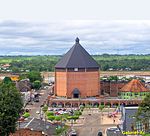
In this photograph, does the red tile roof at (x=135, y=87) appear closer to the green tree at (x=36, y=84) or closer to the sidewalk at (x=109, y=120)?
the sidewalk at (x=109, y=120)

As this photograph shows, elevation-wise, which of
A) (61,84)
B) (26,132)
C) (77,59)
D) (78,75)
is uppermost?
(77,59)

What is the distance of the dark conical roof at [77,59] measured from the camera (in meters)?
77.4

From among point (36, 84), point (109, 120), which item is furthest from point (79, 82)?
point (109, 120)

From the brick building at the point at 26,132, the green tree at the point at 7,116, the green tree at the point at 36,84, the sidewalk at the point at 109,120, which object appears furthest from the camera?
the green tree at the point at 36,84

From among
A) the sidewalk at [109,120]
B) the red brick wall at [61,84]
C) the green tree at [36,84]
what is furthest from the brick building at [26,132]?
the green tree at [36,84]

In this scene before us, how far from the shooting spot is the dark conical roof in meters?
77.4

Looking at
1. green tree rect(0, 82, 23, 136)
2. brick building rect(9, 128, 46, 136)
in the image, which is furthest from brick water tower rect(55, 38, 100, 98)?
brick building rect(9, 128, 46, 136)

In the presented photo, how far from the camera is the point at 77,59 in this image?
7788cm

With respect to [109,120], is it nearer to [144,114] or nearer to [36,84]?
[144,114]

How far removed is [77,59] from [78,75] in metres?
2.42

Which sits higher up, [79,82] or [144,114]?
[79,82]

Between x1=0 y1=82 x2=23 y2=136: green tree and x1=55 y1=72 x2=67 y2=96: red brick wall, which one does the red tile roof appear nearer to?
x1=55 y1=72 x2=67 y2=96: red brick wall

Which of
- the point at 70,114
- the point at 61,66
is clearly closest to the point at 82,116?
the point at 70,114

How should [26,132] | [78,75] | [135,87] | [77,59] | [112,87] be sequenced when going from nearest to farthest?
1. [26,132]
2. [135,87]
3. [77,59]
4. [78,75]
5. [112,87]
